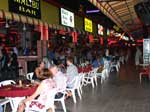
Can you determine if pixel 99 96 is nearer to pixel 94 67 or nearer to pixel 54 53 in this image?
pixel 94 67

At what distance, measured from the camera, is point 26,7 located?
1327 cm

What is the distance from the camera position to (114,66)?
26.6 m

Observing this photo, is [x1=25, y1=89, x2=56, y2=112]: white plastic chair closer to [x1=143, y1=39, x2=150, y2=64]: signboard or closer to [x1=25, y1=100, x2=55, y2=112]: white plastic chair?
[x1=25, y1=100, x2=55, y2=112]: white plastic chair

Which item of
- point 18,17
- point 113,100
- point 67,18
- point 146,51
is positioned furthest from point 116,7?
point 113,100

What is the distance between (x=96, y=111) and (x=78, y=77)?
1686 mm

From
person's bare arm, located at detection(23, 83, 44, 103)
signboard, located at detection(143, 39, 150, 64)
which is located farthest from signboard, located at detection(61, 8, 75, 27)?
person's bare arm, located at detection(23, 83, 44, 103)

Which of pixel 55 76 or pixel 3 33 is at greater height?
pixel 3 33

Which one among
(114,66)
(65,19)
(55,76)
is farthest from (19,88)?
(114,66)

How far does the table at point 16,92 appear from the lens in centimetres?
806

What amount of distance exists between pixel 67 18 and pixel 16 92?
493 inches

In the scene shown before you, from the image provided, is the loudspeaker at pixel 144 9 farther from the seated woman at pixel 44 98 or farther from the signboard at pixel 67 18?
the seated woman at pixel 44 98

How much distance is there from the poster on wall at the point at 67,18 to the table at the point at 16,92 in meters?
11.0

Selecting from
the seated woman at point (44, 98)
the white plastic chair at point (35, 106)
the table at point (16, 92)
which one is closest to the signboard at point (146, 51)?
the table at point (16, 92)

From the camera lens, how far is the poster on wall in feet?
63.4
